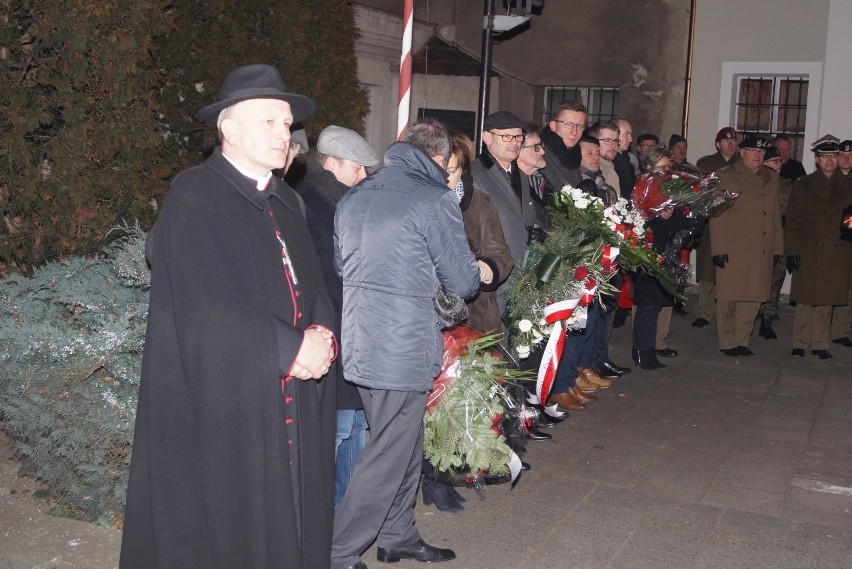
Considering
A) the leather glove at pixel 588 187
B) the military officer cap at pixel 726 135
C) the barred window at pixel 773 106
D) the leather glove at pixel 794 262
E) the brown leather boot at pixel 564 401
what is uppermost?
the barred window at pixel 773 106

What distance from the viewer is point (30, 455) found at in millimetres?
5129

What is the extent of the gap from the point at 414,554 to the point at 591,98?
13.5 m

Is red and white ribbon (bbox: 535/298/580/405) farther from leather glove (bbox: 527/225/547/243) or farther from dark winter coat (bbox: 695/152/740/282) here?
dark winter coat (bbox: 695/152/740/282)

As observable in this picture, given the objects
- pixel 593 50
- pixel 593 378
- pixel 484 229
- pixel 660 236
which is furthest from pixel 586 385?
pixel 593 50

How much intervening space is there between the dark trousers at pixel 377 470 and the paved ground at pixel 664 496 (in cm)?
35

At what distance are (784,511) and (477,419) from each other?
2.13 meters

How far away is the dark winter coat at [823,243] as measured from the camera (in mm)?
10297

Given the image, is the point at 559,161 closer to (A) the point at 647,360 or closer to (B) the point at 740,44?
(A) the point at 647,360

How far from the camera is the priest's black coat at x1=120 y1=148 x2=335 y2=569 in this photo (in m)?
3.30

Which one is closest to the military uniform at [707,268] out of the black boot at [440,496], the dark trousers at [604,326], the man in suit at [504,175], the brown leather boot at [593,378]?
the dark trousers at [604,326]

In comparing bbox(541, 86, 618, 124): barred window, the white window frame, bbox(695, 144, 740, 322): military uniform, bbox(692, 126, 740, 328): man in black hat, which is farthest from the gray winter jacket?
bbox(541, 86, 618, 124): barred window

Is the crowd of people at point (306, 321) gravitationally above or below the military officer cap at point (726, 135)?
below

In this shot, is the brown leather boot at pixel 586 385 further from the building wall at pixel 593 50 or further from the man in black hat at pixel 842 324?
the building wall at pixel 593 50

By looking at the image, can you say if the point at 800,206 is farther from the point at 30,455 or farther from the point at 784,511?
the point at 30,455
